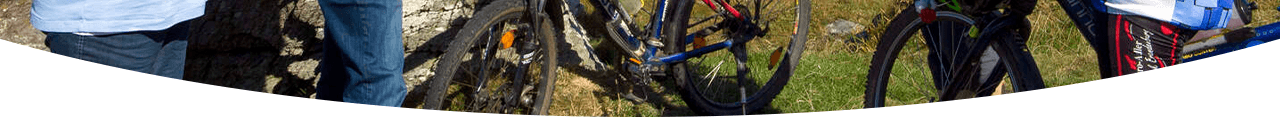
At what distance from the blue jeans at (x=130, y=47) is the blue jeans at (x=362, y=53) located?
19 centimetres

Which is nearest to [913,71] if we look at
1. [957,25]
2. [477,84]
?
[957,25]

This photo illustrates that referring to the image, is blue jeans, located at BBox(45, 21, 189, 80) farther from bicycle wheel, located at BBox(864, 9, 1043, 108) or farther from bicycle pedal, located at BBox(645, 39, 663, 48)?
bicycle wheel, located at BBox(864, 9, 1043, 108)

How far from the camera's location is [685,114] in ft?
5.92

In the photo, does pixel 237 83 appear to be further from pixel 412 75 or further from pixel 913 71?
pixel 913 71

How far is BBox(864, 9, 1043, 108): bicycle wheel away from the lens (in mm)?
1743

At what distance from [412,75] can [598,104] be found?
0.32 m

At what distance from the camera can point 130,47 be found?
1.44 metres

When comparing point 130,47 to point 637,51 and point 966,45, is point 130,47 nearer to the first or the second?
point 637,51

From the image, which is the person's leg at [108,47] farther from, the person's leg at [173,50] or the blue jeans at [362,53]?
the blue jeans at [362,53]

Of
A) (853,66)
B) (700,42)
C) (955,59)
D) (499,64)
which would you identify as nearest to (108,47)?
(499,64)

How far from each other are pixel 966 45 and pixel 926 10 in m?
0.10

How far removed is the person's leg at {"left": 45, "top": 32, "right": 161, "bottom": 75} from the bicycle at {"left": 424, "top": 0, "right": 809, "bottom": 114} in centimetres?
38

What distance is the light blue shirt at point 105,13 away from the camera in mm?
1402

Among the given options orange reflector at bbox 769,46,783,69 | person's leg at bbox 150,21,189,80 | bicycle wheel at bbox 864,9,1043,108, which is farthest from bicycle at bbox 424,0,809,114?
person's leg at bbox 150,21,189,80
